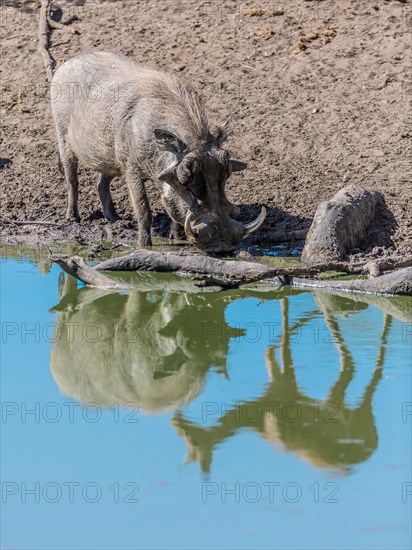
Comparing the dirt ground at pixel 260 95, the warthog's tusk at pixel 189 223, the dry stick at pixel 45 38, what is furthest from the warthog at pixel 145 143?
the dry stick at pixel 45 38

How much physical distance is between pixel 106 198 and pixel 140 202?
1.16 meters

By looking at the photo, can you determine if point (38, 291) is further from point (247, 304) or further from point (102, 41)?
point (102, 41)

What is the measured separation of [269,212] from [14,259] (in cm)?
237

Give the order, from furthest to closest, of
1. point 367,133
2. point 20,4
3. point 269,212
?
1. point 20,4
2. point 367,133
3. point 269,212

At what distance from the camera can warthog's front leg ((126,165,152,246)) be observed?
10242 mm

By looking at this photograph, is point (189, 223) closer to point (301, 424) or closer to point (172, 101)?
point (172, 101)

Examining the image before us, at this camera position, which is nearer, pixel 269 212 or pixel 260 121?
pixel 269 212

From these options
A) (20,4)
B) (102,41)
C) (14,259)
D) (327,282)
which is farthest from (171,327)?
(20,4)

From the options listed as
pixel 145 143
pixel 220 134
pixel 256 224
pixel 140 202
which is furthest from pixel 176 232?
pixel 220 134

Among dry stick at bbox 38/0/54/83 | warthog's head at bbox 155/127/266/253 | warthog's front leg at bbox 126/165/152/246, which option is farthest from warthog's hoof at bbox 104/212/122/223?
dry stick at bbox 38/0/54/83

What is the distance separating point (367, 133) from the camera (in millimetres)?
11867

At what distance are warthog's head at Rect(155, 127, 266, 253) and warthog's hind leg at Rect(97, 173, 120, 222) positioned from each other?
1710 mm

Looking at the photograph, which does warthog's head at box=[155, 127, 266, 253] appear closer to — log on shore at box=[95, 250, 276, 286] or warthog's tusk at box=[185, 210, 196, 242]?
warthog's tusk at box=[185, 210, 196, 242]

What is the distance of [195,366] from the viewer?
284 inches
